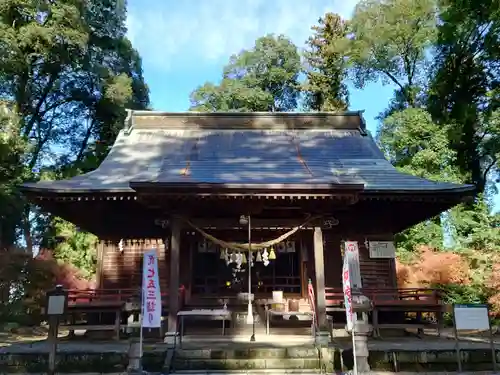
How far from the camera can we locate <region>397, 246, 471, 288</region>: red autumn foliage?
1580cm

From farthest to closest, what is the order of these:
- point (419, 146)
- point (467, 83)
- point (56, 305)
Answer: point (467, 83) → point (419, 146) → point (56, 305)

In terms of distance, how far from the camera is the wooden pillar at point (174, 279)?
8820mm


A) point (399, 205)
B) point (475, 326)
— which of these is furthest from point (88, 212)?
point (475, 326)

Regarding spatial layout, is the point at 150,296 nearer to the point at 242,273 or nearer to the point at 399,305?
the point at 242,273

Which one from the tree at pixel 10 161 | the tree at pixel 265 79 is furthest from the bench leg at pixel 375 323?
the tree at pixel 265 79

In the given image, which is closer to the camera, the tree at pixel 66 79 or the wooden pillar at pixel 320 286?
the wooden pillar at pixel 320 286

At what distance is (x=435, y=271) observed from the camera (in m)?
16.4

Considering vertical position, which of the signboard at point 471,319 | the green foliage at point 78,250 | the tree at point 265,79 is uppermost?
the tree at point 265,79

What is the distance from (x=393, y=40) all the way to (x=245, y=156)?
1918cm

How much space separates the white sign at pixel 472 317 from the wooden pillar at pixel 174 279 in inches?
215

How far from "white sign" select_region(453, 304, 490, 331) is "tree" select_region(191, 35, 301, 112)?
2854cm

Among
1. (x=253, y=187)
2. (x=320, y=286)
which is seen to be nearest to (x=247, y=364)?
(x=320, y=286)

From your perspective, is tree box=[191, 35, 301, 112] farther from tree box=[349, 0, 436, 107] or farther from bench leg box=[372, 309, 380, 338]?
bench leg box=[372, 309, 380, 338]

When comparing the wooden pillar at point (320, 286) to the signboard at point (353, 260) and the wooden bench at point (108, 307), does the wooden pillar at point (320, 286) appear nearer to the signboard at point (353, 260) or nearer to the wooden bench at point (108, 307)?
the signboard at point (353, 260)
